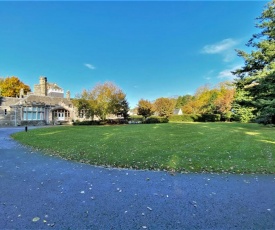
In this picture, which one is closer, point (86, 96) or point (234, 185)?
point (234, 185)

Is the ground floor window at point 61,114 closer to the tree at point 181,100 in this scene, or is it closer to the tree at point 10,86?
the tree at point 10,86

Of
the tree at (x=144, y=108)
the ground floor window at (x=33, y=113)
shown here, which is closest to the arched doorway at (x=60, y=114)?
the ground floor window at (x=33, y=113)

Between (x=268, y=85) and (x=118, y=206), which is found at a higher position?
(x=268, y=85)

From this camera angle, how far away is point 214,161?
6906 mm

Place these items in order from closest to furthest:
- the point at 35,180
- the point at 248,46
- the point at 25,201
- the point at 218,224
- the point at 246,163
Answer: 1. the point at 218,224
2. the point at 25,201
3. the point at 35,180
4. the point at 246,163
5. the point at 248,46

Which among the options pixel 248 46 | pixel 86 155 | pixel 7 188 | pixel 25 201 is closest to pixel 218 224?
pixel 25 201

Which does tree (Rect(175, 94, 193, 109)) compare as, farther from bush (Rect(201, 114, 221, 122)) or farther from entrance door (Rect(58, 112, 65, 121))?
entrance door (Rect(58, 112, 65, 121))

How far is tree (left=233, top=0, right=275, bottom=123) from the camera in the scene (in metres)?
19.2

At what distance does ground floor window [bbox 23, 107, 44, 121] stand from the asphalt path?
2848cm

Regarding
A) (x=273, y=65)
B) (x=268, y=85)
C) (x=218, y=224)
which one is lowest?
(x=218, y=224)

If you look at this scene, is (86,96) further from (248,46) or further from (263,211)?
(263,211)

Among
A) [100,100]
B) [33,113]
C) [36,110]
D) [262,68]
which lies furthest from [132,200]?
[36,110]

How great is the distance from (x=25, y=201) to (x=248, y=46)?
89.4 feet

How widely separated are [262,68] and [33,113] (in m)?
35.5
